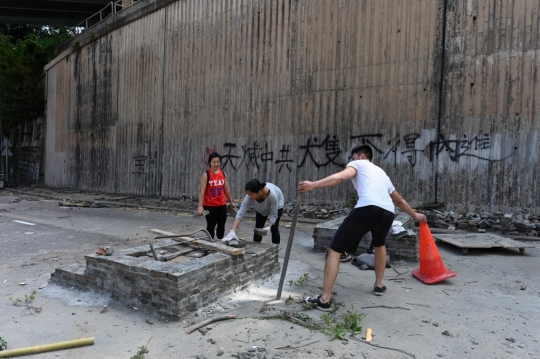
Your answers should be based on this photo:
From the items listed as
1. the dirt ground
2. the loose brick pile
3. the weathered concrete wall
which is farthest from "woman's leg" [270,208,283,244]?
the weathered concrete wall

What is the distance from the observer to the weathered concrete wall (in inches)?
334

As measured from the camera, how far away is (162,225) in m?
9.77

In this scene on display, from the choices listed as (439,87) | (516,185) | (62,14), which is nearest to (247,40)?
(439,87)

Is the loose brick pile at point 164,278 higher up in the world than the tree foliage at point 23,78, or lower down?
lower down

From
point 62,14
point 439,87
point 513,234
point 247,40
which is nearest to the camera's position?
point 513,234

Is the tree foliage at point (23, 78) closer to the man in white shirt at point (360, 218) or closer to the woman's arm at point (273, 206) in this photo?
the woman's arm at point (273, 206)

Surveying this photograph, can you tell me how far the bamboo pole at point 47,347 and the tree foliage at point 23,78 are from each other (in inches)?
1011

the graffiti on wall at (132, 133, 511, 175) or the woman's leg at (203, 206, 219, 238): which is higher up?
the graffiti on wall at (132, 133, 511, 175)

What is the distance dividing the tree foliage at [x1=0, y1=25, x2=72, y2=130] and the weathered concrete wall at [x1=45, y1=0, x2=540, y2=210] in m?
10.9

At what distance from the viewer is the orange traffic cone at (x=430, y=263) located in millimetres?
4820

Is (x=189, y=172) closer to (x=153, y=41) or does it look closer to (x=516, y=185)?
(x=153, y=41)

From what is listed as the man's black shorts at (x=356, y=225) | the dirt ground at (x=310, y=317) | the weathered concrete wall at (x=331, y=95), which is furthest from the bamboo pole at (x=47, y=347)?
the weathered concrete wall at (x=331, y=95)

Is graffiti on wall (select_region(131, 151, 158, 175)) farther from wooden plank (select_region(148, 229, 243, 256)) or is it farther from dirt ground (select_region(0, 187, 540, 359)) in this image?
wooden plank (select_region(148, 229, 243, 256))

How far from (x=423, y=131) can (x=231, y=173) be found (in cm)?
596
